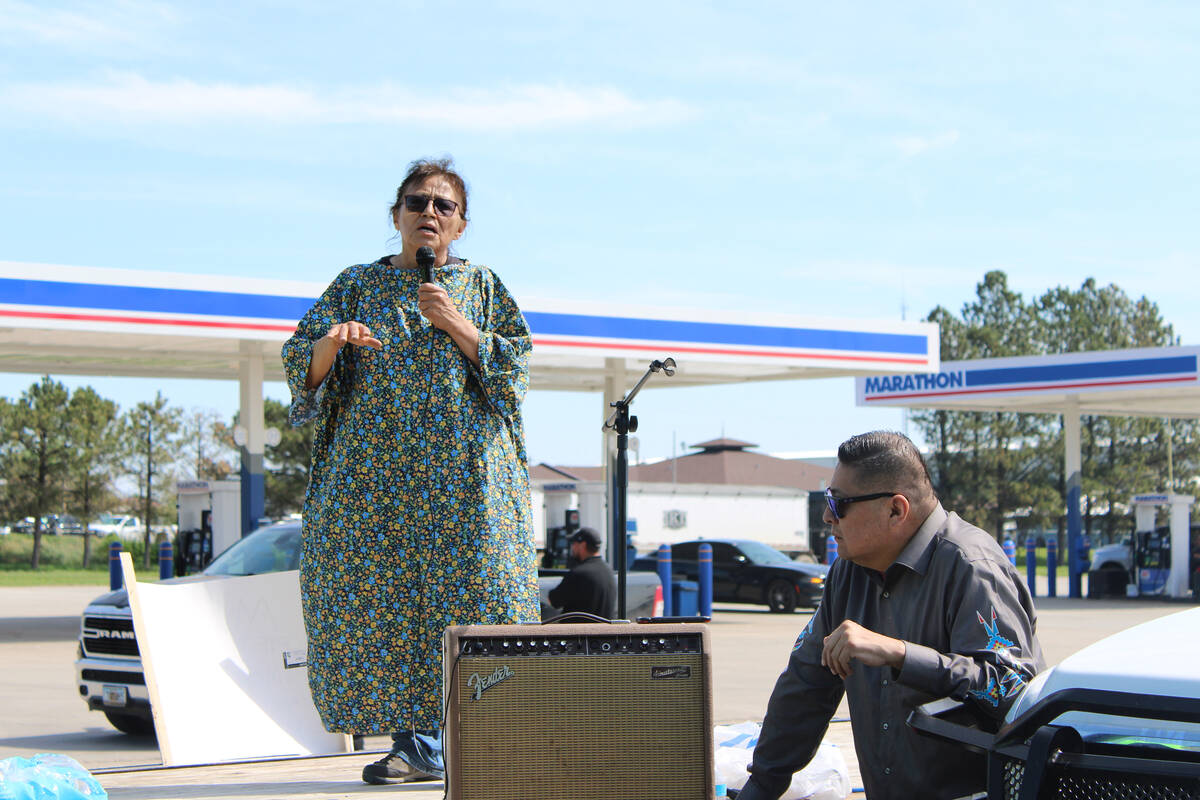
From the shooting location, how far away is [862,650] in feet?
9.02

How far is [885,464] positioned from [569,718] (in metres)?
0.89

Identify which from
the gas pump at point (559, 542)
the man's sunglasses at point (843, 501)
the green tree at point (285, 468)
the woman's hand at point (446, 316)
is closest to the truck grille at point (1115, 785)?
the man's sunglasses at point (843, 501)

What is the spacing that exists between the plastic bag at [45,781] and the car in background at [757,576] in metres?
17.9

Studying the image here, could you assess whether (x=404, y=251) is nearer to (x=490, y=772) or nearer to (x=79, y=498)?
(x=490, y=772)

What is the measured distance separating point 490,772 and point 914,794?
36.1 inches

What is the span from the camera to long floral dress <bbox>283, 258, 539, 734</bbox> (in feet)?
13.3

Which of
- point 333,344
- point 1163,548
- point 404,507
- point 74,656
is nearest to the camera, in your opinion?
point 333,344

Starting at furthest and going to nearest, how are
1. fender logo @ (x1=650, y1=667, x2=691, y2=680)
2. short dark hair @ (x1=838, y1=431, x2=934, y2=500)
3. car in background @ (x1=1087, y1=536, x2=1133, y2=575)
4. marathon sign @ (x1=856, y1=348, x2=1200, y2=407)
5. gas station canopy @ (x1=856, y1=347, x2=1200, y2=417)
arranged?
car in background @ (x1=1087, y1=536, x2=1133, y2=575)
gas station canopy @ (x1=856, y1=347, x2=1200, y2=417)
marathon sign @ (x1=856, y1=348, x2=1200, y2=407)
fender logo @ (x1=650, y1=667, x2=691, y2=680)
short dark hair @ (x1=838, y1=431, x2=934, y2=500)

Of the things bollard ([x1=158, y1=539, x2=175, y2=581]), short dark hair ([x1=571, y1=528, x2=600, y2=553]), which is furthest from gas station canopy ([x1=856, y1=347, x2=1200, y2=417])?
short dark hair ([x1=571, y1=528, x2=600, y2=553])

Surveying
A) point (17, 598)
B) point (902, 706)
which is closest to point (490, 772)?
point (902, 706)

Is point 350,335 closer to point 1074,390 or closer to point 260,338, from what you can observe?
point 260,338

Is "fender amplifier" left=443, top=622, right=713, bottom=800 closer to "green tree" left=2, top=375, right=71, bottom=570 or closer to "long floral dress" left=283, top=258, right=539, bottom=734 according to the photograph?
"long floral dress" left=283, top=258, right=539, bottom=734

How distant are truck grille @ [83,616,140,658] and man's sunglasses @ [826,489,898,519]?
23.0 ft

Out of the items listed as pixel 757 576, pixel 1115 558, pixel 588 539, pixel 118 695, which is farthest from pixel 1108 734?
pixel 1115 558
